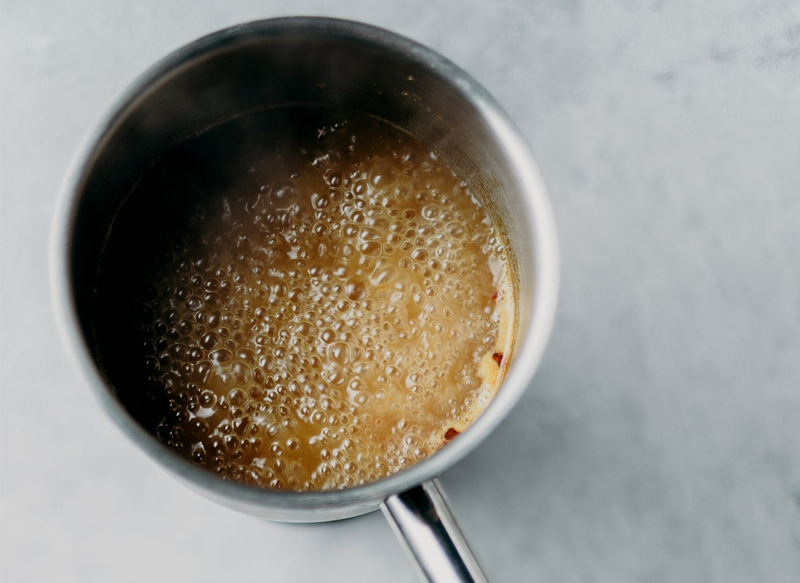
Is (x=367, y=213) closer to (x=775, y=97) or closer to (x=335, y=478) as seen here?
(x=335, y=478)

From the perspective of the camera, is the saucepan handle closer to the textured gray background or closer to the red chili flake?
the red chili flake

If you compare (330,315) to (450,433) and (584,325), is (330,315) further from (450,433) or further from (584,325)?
(584,325)

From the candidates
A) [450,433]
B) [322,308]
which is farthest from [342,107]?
[450,433]

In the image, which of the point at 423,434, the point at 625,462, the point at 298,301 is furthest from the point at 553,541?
the point at 298,301

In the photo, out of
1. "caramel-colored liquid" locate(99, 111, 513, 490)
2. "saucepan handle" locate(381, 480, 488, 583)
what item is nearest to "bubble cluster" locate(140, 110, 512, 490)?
"caramel-colored liquid" locate(99, 111, 513, 490)

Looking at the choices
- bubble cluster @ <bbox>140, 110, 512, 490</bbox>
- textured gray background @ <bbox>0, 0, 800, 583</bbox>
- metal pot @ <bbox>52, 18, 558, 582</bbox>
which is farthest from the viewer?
textured gray background @ <bbox>0, 0, 800, 583</bbox>
